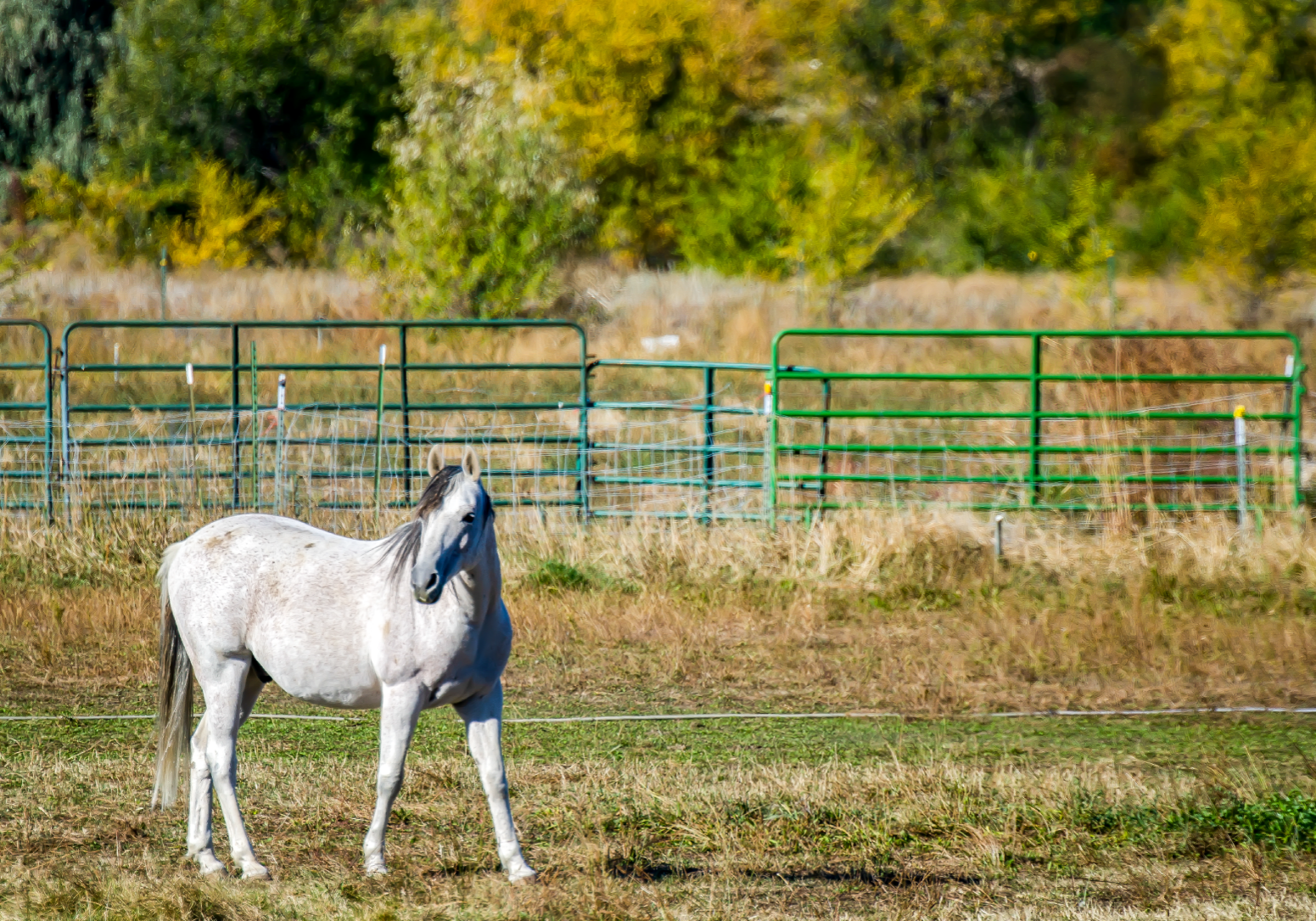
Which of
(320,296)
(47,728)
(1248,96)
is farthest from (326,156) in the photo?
(47,728)

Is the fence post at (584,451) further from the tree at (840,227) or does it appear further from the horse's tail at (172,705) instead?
the tree at (840,227)

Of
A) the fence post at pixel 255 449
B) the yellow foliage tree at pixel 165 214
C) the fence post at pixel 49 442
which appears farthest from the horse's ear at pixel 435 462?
the yellow foliage tree at pixel 165 214

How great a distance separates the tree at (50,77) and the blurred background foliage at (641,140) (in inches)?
3.1

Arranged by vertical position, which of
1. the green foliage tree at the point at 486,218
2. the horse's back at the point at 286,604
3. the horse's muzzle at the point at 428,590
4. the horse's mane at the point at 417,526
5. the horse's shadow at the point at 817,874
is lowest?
the horse's shadow at the point at 817,874

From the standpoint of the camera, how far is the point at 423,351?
21609 millimetres

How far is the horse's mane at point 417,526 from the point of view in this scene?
4566 millimetres

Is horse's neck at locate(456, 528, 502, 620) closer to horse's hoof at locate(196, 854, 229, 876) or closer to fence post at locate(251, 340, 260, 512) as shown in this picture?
horse's hoof at locate(196, 854, 229, 876)

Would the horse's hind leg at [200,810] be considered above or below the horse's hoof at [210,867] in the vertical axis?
above

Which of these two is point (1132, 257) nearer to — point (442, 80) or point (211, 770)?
point (442, 80)

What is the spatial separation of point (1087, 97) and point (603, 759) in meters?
46.7

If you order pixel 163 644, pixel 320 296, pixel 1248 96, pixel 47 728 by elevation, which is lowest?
pixel 47 728

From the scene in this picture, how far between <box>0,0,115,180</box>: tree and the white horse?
3343cm

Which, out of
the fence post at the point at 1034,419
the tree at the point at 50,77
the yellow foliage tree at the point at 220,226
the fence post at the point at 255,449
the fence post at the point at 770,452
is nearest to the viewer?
the fence post at the point at 255,449

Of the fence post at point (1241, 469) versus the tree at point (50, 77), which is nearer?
the fence post at point (1241, 469)
